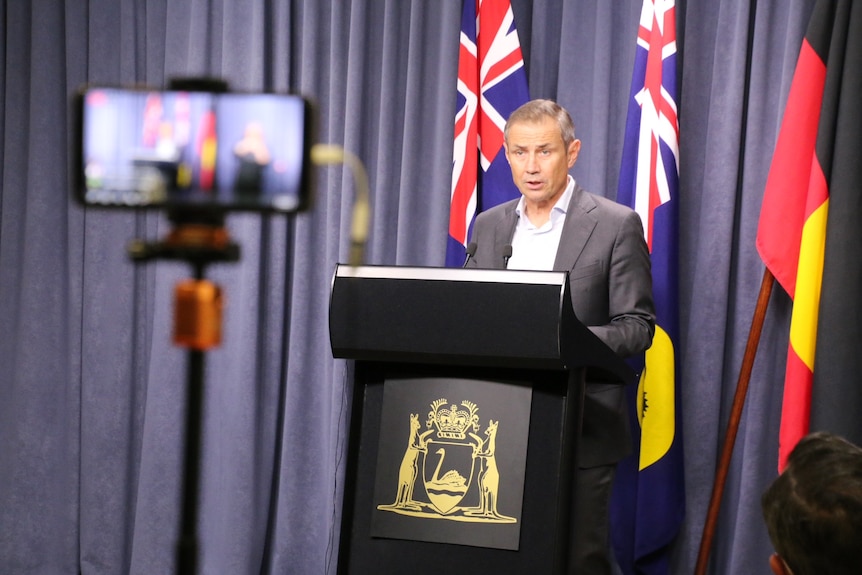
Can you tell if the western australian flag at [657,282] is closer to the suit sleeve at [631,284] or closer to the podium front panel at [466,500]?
the suit sleeve at [631,284]

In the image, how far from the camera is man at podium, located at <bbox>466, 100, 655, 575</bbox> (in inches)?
98.0

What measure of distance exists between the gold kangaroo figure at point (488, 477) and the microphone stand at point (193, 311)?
129 centimetres

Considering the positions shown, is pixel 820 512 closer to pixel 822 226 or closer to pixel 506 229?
pixel 506 229

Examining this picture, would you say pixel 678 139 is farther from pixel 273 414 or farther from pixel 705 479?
pixel 273 414

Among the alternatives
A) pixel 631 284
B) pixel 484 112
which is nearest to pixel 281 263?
pixel 484 112

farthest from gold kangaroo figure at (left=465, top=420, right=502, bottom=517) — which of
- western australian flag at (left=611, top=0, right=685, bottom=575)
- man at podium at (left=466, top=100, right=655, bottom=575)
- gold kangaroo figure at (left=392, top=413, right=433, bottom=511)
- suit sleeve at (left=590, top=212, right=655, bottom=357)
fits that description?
western australian flag at (left=611, top=0, right=685, bottom=575)

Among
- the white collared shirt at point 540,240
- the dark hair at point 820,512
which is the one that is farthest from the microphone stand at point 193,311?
the white collared shirt at point 540,240

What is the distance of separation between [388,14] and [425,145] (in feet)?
1.75

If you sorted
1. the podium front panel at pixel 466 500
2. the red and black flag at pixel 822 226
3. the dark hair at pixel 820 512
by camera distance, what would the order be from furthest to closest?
the red and black flag at pixel 822 226 → the podium front panel at pixel 466 500 → the dark hair at pixel 820 512

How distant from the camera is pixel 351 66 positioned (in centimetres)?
373

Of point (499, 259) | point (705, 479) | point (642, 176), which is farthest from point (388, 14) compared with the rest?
point (705, 479)

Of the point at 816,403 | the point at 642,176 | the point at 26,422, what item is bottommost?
the point at 26,422

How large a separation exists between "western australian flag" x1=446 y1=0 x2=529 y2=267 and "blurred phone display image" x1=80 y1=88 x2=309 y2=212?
2524 mm

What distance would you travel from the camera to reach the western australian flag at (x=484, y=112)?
3.49 metres
